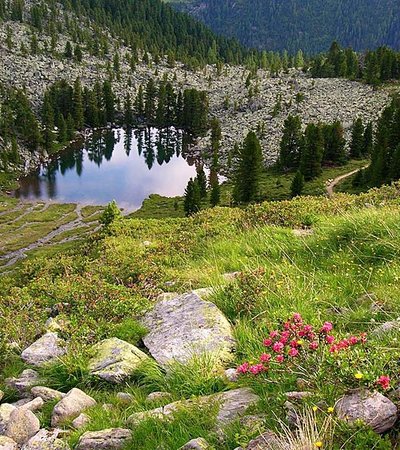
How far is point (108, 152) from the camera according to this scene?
147625 mm

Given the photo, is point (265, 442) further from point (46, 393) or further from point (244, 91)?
point (244, 91)

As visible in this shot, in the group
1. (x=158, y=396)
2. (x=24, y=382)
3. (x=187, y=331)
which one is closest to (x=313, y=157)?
(x=187, y=331)

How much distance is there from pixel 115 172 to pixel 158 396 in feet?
421

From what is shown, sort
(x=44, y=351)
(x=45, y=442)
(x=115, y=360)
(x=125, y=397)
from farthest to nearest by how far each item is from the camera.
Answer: (x=44, y=351), (x=115, y=360), (x=125, y=397), (x=45, y=442)

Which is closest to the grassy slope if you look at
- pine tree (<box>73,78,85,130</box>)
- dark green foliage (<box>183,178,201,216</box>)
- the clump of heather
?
the clump of heather

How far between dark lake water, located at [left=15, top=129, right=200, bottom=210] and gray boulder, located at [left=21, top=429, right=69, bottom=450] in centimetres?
9890

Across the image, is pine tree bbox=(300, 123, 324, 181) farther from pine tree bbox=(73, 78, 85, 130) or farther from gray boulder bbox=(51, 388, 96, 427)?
gray boulder bbox=(51, 388, 96, 427)

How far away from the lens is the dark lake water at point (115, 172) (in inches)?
4407

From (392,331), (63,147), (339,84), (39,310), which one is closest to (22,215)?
(63,147)

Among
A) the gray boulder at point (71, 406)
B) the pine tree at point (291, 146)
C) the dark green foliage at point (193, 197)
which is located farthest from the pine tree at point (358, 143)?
the gray boulder at point (71, 406)

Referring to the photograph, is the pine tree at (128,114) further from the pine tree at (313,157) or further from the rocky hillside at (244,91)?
the pine tree at (313,157)

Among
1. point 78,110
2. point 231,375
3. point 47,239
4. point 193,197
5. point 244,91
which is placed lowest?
point 47,239

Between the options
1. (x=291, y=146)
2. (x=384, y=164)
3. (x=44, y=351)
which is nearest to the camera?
(x=44, y=351)

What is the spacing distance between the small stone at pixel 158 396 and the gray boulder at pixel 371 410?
2354mm
